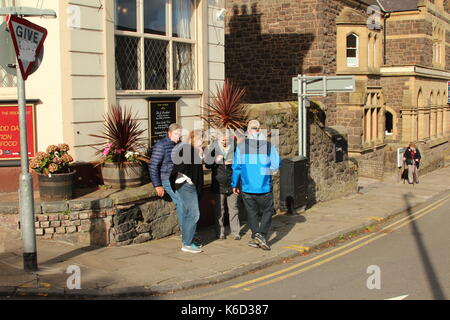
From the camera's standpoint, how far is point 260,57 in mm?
23109

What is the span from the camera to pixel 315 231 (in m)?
10.7

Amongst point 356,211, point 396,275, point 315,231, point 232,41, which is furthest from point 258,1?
point 396,275

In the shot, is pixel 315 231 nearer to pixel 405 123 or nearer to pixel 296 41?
pixel 296 41

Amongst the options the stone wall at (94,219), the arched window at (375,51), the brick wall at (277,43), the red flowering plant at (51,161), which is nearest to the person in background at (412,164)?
the brick wall at (277,43)

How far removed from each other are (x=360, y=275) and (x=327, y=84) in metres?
5.62

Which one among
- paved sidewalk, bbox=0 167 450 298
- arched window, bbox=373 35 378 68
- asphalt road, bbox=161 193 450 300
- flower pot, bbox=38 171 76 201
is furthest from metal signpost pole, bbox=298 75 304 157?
arched window, bbox=373 35 378 68

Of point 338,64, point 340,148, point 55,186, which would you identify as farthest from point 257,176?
point 338,64

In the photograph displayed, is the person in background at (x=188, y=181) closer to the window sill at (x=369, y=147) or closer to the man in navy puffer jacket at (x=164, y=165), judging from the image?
the man in navy puffer jacket at (x=164, y=165)

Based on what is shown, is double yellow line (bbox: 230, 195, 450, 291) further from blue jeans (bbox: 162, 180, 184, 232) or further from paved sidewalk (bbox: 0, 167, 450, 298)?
blue jeans (bbox: 162, 180, 184, 232)

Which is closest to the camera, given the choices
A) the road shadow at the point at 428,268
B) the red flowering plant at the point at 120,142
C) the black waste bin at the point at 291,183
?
the road shadow at the point at 428,268

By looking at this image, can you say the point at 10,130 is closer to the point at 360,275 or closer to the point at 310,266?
the point at 310,266

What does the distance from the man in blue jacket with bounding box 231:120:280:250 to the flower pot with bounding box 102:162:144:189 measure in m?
1.72

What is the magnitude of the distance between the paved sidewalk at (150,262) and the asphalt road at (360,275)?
0.91ft

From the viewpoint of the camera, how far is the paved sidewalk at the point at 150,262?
673 cm
